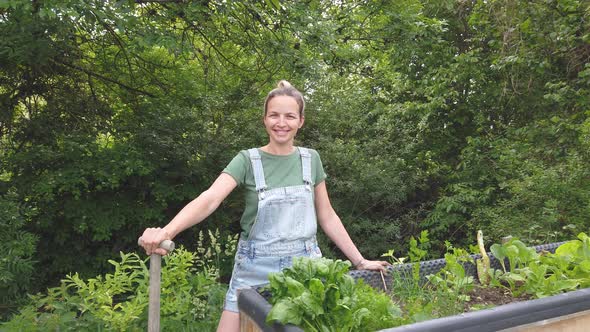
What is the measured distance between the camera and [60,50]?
5.08 metres

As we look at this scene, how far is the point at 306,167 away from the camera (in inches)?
86.8

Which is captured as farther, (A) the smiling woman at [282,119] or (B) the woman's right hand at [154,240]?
(A) the smiling woman at [282,119]

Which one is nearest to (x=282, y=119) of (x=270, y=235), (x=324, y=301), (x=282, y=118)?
(x=282, y=118)

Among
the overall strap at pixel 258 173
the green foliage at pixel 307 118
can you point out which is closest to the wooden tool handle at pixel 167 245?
the overall strap at pixel 258 173

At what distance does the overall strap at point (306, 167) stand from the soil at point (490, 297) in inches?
30.0

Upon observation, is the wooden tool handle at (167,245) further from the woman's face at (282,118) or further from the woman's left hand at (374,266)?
the woman's left hand at (374,266)

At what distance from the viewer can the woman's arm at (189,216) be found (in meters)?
1.69

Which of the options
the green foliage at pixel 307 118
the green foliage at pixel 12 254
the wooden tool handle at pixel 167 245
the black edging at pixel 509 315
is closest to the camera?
the black edging at pixel 509 315

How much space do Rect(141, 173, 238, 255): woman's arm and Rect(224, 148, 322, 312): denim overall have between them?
0.48 feet

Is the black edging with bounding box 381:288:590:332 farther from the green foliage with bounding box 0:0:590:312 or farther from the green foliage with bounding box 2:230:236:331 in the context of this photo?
the green foliage with bounding box 0:0:590:312

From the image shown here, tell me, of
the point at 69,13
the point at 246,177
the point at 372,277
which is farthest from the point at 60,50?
the point at 372,277

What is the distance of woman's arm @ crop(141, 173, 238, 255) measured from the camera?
5.55 ft

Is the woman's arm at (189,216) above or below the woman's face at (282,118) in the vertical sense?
below

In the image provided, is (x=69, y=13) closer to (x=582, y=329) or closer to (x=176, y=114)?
(x=176, y=114)
